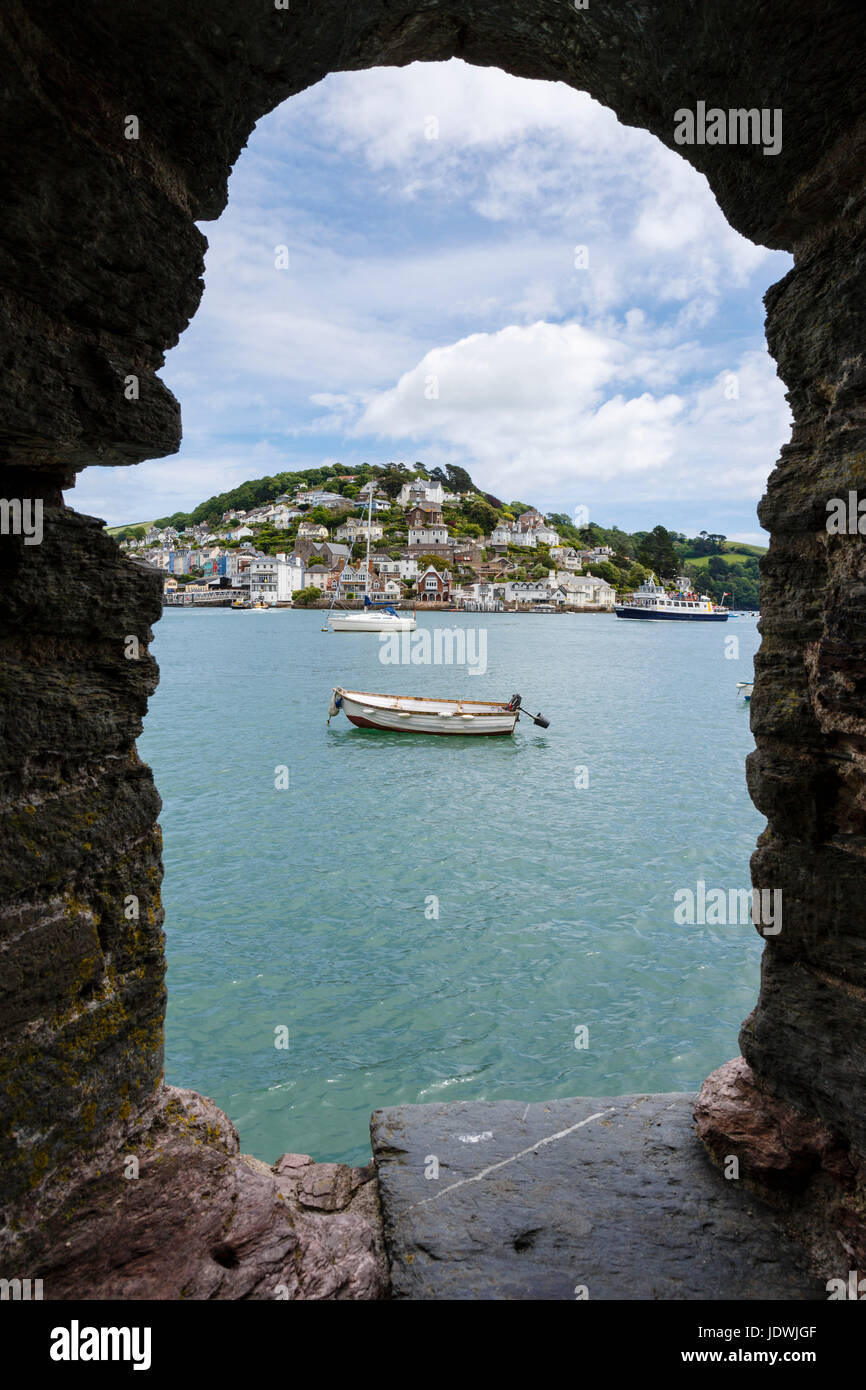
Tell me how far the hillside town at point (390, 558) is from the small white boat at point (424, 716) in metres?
92.4

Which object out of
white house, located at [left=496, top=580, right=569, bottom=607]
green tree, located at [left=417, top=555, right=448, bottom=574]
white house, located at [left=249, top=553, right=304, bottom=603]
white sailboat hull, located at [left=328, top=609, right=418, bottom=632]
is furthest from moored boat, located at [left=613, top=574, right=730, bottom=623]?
white sailboat hull, located at [left=328, top=609, right=418, bottom=632]

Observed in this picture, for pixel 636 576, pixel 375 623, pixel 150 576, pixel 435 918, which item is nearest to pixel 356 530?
pixel 636 576

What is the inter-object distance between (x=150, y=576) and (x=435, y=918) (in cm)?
1022

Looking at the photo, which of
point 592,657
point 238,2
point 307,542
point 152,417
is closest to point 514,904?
point 152,417

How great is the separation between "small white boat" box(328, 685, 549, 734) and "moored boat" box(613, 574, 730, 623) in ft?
342

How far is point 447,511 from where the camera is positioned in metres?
170

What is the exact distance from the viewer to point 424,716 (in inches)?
1097

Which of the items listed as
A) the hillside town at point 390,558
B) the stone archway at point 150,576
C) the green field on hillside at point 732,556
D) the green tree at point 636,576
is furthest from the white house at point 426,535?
the stone archway at point 150,576

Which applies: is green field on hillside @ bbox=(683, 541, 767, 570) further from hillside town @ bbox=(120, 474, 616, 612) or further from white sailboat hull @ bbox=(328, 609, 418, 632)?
white sailboat hull @ bbox=(328, 609, 418, 632)

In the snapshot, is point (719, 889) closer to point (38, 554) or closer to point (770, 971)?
point (770, 971)

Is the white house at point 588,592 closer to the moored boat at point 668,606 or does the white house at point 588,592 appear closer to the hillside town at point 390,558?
the hillside town at point 390,558

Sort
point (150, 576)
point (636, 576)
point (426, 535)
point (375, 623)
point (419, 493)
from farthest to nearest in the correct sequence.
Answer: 1. point (419, 493)
2. point (636, 576)
3. point (426, 535)
4. point (375, 623)
5. point (150, 576)

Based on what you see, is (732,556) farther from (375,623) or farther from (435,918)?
(435,918)

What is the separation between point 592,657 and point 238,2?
64934 millimetres
